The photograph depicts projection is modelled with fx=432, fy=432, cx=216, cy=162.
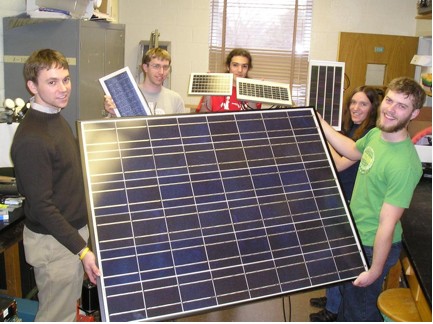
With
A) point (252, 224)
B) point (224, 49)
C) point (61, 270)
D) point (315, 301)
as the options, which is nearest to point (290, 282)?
point (252, 224)

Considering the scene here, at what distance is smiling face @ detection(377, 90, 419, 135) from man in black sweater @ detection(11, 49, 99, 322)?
1314 mm

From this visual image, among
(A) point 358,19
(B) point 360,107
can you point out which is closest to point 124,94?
(B) point 360,107

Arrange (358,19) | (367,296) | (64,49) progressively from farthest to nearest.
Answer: (358,19) < (64,49) < (367,296)

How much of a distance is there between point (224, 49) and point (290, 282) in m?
4.27

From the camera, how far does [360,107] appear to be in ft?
8.55

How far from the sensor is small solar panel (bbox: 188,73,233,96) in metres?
2.46

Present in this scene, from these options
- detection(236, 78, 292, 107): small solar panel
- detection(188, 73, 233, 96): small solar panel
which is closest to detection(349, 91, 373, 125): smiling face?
detection(236, 78, 292, 107): small solar panel

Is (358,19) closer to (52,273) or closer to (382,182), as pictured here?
(382,182)

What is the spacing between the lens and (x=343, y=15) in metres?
5.27

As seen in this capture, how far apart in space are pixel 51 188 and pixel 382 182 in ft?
4.49

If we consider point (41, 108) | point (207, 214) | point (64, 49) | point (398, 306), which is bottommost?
point (398, 306)

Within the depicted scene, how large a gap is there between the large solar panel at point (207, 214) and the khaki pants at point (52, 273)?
61 centimetres

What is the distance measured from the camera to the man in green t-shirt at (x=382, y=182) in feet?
5.56

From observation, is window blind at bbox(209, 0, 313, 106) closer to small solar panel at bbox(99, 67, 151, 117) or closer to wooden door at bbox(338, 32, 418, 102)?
wooden door at bbox(338, 32, 418, 102)
